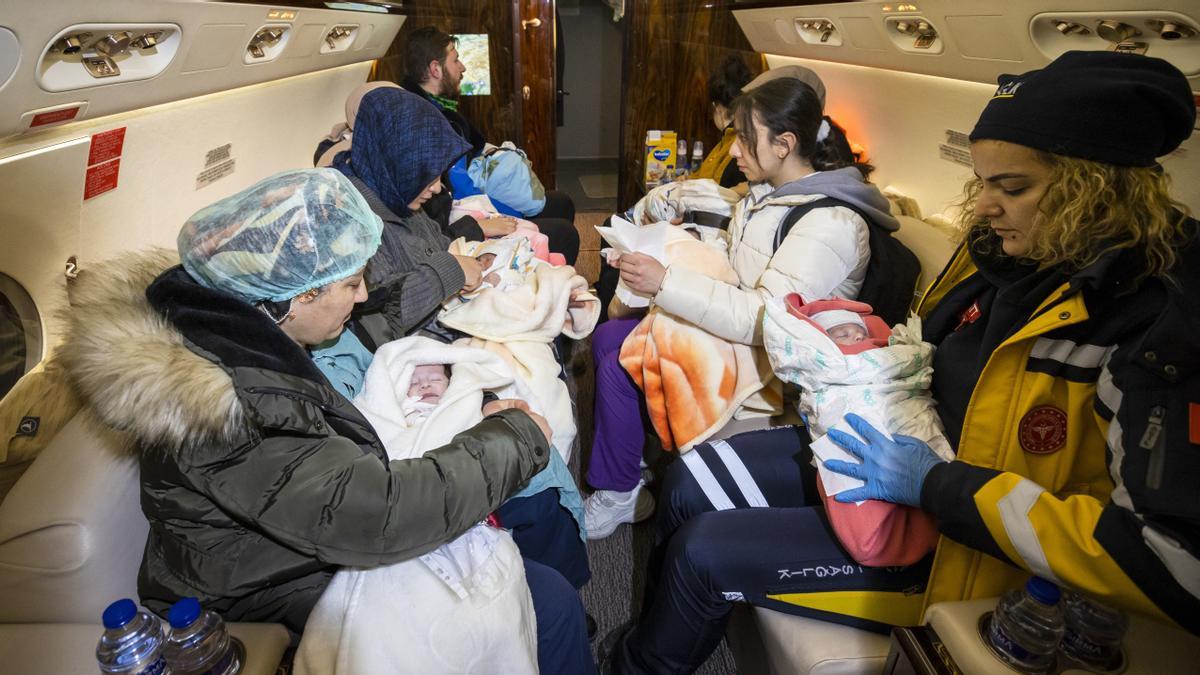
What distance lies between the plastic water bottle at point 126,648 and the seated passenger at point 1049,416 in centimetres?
98

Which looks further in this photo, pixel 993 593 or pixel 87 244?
pixel 87 244

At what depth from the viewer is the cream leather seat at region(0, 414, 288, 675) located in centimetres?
103

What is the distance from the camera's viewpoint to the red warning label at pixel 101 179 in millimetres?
1635

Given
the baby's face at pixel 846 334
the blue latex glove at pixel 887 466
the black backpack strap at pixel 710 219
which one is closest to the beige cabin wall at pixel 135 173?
the blue latex glove at pixel 887 466

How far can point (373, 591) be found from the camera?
111cm

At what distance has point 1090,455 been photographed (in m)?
1.12

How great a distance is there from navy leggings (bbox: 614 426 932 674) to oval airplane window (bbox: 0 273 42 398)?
167 cm

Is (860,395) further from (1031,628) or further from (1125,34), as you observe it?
(1125,34)

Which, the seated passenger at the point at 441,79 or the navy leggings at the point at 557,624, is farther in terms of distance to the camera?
the seated passenger at the point at 441,79

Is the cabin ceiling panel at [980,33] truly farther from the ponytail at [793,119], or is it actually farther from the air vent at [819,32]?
the ponytail at [793,119]

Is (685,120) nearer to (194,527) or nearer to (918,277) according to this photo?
(918,277)

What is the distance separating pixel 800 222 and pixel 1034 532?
3.59 ft

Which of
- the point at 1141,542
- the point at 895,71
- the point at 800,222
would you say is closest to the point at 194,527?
the point at 1141,542

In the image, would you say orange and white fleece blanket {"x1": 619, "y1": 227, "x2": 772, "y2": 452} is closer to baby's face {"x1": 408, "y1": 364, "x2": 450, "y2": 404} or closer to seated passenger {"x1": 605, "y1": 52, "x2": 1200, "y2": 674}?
seated passenger {"x1": 605, "y1": 52, "x2": 1200, "y2": 674}
